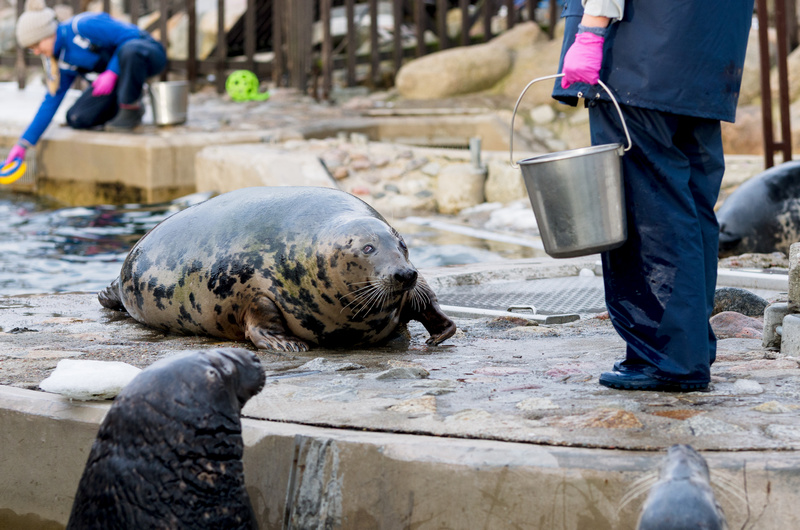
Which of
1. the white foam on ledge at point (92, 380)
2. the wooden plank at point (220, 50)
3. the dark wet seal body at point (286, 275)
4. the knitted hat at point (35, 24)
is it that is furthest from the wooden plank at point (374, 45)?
the white foam on ledge at point (92, 380)

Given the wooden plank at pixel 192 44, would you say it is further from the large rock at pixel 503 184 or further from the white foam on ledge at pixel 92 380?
the white foam on ledge at pixel 92 380

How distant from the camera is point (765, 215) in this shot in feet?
21.6

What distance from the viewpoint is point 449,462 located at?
2.26 metres

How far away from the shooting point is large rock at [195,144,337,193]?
8.87m

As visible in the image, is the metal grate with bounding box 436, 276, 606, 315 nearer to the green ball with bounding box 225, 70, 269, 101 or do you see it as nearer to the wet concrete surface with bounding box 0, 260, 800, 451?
the wet concrete surface with bounding box 0, 260, 800, 451

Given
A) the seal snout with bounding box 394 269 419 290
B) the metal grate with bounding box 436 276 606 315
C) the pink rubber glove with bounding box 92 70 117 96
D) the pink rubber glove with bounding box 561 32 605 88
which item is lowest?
the metal grate with bounding box 436 276 606 315

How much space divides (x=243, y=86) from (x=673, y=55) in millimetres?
11851

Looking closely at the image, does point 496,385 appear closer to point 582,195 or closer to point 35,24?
point 582,195

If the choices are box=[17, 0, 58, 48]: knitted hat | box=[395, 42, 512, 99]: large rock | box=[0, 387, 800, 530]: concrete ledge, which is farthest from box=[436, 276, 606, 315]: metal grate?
box=[395, 42, 512, 99]: large rock

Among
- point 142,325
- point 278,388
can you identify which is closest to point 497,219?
point 142,325

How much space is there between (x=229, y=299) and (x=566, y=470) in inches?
77.9

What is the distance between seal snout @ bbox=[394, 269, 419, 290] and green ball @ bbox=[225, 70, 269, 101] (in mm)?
11034

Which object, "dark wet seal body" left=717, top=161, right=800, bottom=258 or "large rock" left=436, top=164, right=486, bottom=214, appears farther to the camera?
"large rock" left=436, top=164, right=486, bottom=214

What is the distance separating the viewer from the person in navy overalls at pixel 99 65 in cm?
1034
